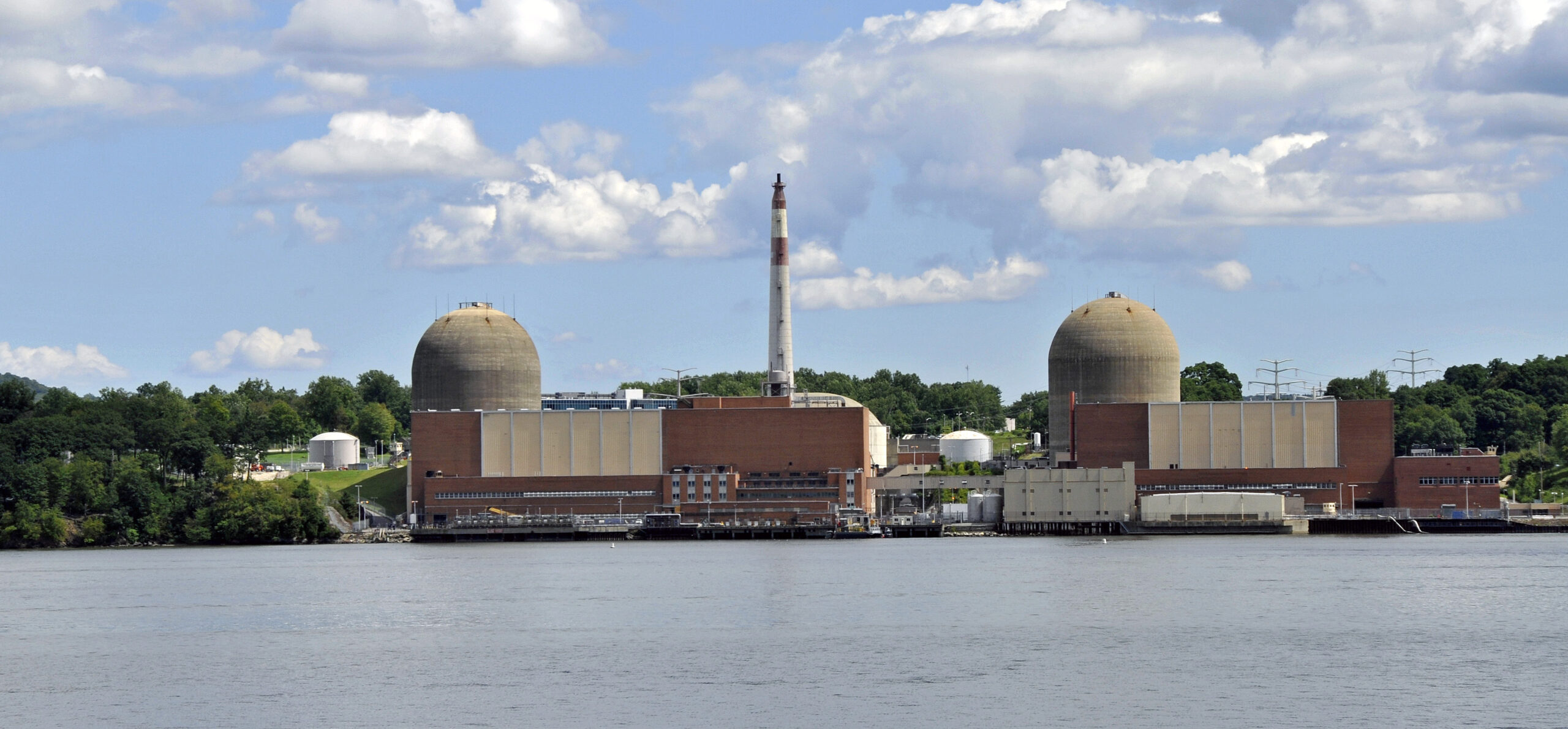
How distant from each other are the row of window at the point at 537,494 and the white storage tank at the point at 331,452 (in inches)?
1253

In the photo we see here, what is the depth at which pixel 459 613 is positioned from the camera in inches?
2479

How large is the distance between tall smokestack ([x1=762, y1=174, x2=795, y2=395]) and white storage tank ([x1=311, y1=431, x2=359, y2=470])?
130 ft

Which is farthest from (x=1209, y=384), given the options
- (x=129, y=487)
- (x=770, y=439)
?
(x=129, y=487)

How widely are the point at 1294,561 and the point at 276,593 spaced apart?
43624 millimetres

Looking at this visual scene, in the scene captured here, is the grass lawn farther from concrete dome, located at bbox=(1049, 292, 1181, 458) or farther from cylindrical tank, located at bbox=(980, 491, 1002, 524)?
concrete dome, located at bbox=(1049, 292, 1181, 458)

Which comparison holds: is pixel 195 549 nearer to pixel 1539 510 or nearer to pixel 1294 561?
pixel 1294 561

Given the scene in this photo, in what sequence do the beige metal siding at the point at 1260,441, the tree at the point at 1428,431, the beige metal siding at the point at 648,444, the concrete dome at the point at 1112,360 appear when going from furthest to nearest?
the tree at the point at 1428,431
the concrete dome at the point at 1112,360
the beige metal siding at the point at 648,444
the beige metal siding at the point at 1260,441

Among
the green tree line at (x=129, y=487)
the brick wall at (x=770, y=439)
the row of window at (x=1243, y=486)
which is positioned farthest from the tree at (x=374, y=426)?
the row of window at (x=1243, y=486)

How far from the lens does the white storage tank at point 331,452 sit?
147 m

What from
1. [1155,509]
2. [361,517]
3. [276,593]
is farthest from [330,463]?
[276,593]

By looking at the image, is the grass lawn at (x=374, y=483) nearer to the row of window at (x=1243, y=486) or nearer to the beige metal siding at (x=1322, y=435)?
the row of window at (x=1243, y=486)

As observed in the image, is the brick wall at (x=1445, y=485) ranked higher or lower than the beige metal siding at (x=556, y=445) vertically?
lower

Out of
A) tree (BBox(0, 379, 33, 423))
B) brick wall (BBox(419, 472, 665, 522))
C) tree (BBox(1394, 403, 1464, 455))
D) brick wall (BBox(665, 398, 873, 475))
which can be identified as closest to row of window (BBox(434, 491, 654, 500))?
brick wall (BBox(419, 472, 665, 522))

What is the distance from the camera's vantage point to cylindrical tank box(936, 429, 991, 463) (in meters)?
155
